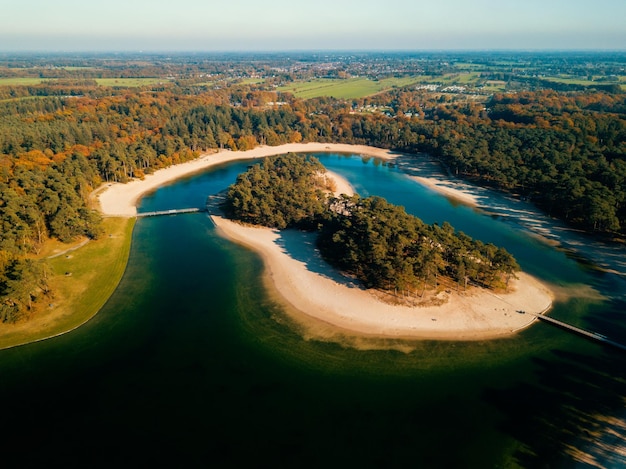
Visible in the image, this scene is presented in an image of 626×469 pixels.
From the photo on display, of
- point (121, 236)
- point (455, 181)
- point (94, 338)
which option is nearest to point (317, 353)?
point (94, 338)

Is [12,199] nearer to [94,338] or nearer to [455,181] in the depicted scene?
[94,338]

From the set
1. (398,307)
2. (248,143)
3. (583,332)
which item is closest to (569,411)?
(583,332)

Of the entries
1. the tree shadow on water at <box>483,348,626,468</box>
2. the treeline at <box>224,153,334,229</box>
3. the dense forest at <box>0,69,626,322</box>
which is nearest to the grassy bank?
the dense forest at <box>0,69,626,322</box>

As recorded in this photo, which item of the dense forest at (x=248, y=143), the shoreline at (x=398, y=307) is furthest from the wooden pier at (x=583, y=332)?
the dense forest at (x=248, y=143)

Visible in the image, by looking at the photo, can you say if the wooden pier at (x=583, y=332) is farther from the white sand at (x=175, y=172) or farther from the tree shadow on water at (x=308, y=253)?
the white sand at (x=175, y=172)

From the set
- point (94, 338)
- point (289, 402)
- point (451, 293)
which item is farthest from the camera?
point (451, 293)
